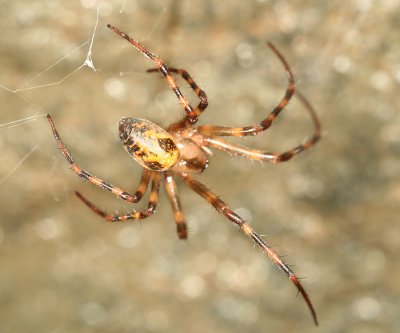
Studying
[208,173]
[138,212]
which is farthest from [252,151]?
[208,173]

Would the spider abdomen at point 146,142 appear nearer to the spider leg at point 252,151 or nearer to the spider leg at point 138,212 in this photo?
the spider leg at point 138,212

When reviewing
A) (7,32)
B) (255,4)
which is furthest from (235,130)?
(7,32)

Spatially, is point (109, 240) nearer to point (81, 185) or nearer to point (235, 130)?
point (81, 185)

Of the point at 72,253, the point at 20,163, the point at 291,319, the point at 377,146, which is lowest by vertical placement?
the point at 72,253

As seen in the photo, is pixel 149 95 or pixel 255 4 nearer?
pixel 255 4

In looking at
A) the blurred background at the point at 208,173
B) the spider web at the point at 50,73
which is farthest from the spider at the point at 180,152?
the spider web at the point at 50,73

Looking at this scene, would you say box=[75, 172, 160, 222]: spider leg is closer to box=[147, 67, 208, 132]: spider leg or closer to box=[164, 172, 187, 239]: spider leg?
box=[164, 172, 187, 239]: spider leg
